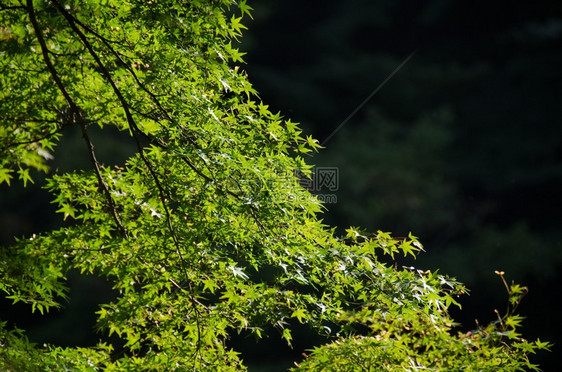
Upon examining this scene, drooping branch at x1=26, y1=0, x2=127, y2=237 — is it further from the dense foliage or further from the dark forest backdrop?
the dark forest backdrop

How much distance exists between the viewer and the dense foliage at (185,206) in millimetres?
2168

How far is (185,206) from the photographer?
92.2 inches

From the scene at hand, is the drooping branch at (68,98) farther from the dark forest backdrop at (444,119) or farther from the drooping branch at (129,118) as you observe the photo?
the dark forest backdrop at (444,119)

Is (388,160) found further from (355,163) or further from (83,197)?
(83,197)

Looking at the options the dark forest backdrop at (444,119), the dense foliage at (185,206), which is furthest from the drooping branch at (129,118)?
the dark forest backdrop at (444,119)

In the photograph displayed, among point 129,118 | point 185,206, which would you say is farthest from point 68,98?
point 185,206

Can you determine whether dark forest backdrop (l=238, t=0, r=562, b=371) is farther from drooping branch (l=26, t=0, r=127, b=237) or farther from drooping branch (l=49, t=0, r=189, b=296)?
drooping branch (l=49, t=0, r=189, b=296)

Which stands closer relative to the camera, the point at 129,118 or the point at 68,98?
the point at 129,118

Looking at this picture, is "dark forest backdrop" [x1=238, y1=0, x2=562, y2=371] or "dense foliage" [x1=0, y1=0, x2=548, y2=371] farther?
"dark forest backdrop" [x1=238, y1=0, x2=562, y2=371]

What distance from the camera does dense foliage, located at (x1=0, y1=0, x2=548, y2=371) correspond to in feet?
7.11

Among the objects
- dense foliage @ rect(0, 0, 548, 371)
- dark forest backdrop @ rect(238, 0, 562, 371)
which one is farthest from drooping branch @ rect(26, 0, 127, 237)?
dark forest backdrop @ rect(238, 0, 562, 371)

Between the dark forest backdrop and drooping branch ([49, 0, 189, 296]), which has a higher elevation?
the dark forest backdrop

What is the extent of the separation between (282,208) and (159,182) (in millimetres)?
610

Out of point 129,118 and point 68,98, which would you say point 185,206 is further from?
point 68,98
